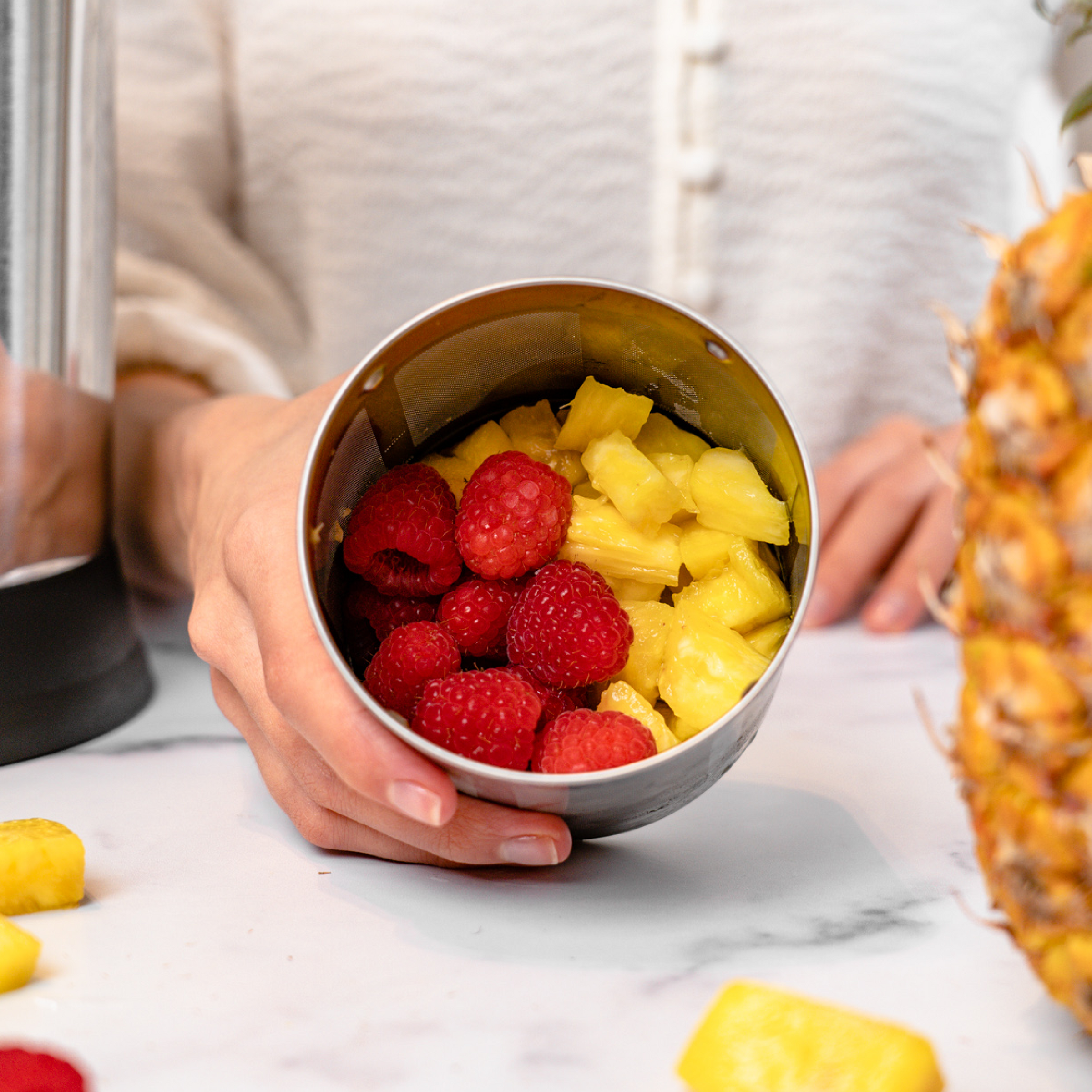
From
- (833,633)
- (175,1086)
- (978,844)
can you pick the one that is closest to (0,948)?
(175,1086)

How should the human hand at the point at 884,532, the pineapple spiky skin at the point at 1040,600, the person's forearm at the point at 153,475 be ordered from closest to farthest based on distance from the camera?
the pineapple spiky skin at the point at 1040,600 < the person's forearm at the point at 153,475 < the human hand at the point at 884,532

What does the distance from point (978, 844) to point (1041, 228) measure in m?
0.18

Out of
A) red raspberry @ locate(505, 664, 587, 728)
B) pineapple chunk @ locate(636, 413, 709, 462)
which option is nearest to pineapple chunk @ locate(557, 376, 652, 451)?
pineapple chunk @ locate(636, 413, 709, 462)

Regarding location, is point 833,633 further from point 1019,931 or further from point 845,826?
point 1019,931

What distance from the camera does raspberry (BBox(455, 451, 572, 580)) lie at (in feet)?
1.39

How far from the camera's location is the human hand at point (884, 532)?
0.84m

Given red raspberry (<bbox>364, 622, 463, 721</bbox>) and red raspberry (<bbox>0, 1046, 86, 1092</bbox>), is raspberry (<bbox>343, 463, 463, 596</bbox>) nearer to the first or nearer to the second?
red raspberry (<bbox>364, 622, 463, 721</bbox>)

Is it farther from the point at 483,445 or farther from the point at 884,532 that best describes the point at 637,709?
the point at 884,532

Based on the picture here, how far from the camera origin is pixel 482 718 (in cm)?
37

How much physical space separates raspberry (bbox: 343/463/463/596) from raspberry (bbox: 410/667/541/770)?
7 cm

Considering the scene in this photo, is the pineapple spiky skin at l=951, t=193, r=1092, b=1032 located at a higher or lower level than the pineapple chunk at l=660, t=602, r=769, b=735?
higher

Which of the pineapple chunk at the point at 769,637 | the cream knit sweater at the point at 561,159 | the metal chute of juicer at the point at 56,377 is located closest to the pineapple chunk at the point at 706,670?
the pineapple chunk at the point at 769,637

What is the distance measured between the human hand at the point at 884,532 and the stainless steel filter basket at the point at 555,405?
0.42 metres

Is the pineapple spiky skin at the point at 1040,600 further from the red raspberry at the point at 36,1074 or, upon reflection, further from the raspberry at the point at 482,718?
the red raspberry at the point at 36,1074
